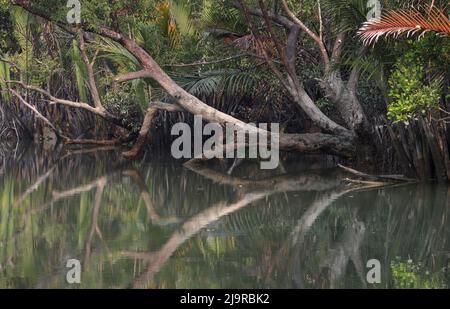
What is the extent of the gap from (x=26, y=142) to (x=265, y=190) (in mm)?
13655

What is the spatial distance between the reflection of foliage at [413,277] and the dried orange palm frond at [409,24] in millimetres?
3582

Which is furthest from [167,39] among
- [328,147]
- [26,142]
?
[26,142]

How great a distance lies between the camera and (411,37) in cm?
1146

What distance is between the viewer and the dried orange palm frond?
1039 cm

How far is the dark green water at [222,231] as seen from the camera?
24.6ft

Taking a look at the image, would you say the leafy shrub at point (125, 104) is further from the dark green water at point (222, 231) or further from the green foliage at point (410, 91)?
the green foliage at point (410, 91)

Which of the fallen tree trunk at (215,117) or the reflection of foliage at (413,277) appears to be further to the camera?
the fallen tree trunk at (215,117)

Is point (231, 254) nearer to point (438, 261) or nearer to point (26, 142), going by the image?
point (438, 261)
